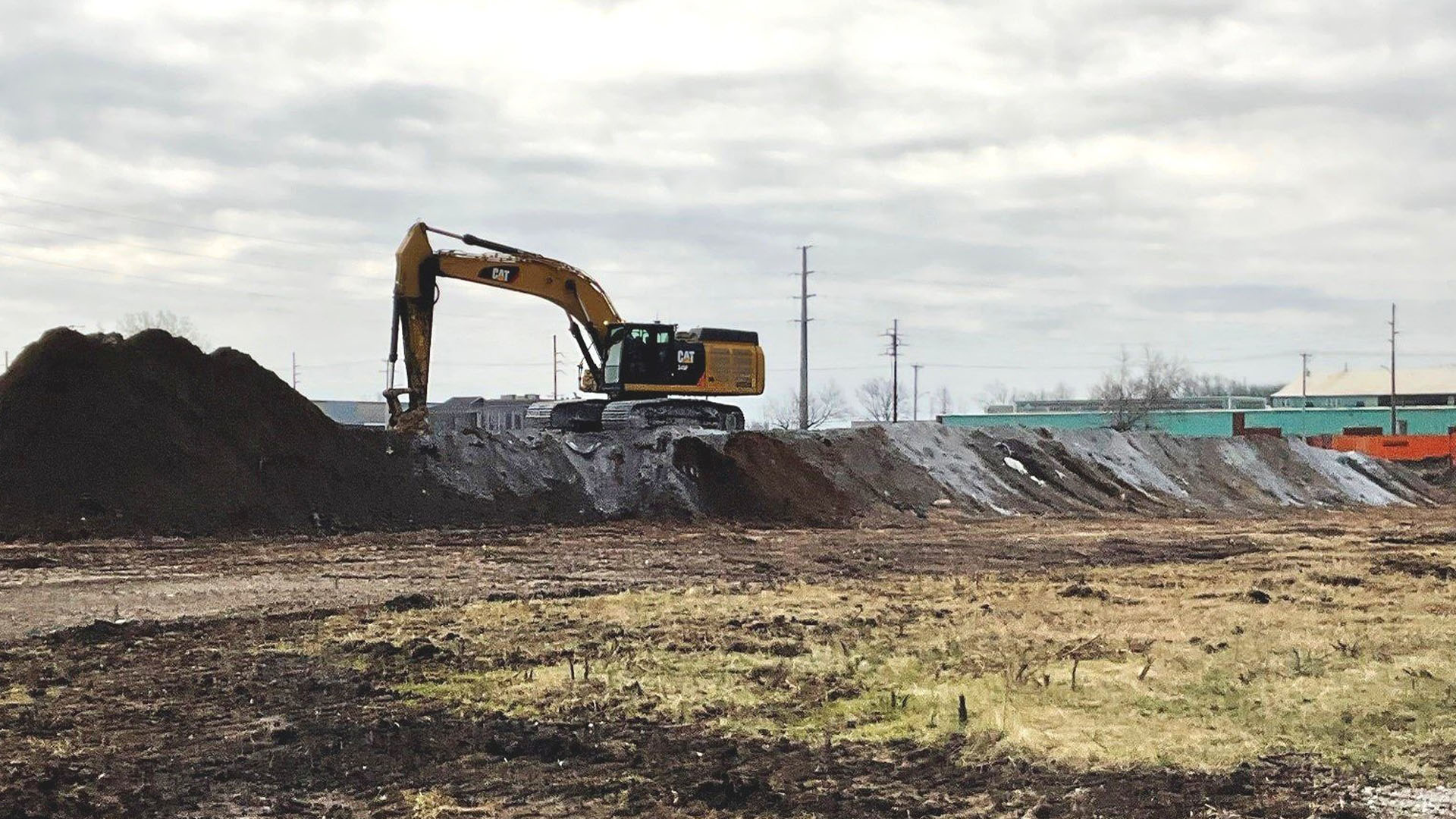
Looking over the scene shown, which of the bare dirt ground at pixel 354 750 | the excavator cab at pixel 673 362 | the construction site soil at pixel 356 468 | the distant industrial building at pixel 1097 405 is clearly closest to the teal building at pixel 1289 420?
the distant industrial building at pixel 1097 405

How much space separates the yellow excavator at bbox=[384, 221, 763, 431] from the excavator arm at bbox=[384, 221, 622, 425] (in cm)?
2

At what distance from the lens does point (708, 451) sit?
31.3 metres

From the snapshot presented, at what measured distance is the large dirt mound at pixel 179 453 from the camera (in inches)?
939

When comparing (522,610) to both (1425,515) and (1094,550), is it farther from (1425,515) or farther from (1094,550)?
(1425,515)

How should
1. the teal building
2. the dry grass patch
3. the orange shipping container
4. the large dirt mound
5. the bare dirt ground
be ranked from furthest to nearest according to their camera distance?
the teal building
the orange shipping container
the large dirt mound
the dry grass patch
the bare dirt ground

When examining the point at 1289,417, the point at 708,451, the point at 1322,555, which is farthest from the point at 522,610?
the point at 1289,417

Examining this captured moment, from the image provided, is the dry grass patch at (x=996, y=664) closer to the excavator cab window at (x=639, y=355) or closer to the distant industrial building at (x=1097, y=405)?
the excavator cab window at (x=639, y=355)

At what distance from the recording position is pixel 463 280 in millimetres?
30703

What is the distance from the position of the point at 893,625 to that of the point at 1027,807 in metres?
6.52

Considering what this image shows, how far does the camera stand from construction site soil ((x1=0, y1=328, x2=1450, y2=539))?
2422 cm

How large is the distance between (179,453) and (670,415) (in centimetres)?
1128

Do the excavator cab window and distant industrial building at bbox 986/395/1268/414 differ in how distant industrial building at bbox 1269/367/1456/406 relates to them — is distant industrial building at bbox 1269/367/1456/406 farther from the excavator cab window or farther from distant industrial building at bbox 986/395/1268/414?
the excavator cab window

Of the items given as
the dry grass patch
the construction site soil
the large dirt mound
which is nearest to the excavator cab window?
the construction site soil

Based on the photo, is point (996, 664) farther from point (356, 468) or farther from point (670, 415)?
point (670, 415)
